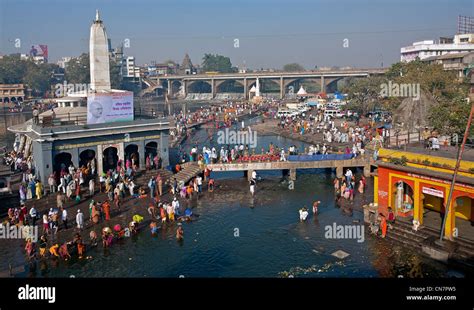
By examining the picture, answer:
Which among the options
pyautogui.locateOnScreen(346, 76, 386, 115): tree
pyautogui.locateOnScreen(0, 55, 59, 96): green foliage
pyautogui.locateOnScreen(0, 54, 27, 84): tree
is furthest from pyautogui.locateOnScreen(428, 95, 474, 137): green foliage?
pyautogui.locateOnScreen(0, 55, 59, 96): green foliage

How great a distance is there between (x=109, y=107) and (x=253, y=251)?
51.6ft

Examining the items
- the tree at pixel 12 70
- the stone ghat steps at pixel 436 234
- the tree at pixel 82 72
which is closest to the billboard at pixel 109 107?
the stone ghat steps at pixel 436 234

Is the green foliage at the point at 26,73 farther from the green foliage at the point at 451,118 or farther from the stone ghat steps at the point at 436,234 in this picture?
the stone ghat steps at the point at 436,234

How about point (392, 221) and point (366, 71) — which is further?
point (366, 71)

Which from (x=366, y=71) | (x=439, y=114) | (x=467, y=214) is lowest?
(x=467, y=214)

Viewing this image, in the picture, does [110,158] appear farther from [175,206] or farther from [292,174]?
[292,174]

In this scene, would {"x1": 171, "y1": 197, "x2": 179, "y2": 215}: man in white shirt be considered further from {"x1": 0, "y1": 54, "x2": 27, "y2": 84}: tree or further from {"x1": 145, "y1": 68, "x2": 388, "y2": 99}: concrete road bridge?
{"x1": 0, "y1": 54, "x2": 27, "y2": 84}: tree

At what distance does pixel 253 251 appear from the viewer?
21.5 m

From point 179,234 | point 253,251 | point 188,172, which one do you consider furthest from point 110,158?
point 253,251

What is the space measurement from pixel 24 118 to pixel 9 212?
230 feet

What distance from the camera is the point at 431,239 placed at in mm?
20141
